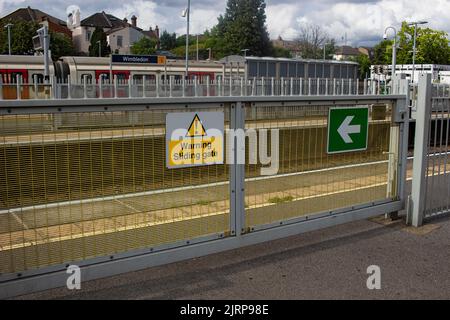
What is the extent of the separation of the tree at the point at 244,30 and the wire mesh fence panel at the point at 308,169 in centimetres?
9699

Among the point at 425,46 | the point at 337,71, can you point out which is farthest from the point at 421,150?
the point at 425,46

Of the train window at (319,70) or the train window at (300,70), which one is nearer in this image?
the train window at (300,70)

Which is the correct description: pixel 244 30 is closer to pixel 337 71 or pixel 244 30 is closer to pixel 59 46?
pixel 59 46

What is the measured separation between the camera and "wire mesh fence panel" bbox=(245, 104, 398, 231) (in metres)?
4.73

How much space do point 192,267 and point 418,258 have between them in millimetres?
2133

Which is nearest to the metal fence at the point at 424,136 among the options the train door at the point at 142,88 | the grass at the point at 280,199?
the grass at the point at 280,199

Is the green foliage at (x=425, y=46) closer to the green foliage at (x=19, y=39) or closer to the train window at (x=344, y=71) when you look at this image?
the train window at (x=344, y=71)

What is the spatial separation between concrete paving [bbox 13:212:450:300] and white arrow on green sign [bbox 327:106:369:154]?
952 millimetres

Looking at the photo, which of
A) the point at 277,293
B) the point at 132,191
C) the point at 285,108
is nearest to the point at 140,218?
the point at 132,191

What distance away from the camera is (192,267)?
4.36 m

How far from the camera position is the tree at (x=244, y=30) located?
332 ft

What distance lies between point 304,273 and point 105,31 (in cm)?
12383

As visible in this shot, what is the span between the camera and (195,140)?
13.9 ft
